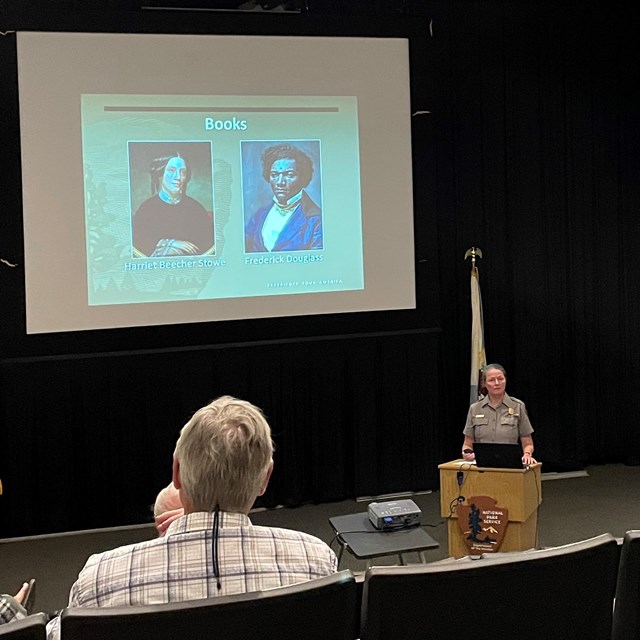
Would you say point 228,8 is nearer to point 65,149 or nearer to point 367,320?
point 65,149

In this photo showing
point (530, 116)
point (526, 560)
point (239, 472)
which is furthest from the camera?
point (530, 116)

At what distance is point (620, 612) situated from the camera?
2.08m

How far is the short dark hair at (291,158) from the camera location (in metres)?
5.85

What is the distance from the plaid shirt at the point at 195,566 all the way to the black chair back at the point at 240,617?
166 millimetres

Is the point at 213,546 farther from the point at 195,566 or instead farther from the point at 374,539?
the point at 374,539

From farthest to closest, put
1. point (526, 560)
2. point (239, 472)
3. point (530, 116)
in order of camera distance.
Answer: point (530, 116) → point (239, 472) → point (526, 560)

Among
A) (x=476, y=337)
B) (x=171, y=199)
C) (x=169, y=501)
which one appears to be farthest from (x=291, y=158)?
(x=169, y=501)

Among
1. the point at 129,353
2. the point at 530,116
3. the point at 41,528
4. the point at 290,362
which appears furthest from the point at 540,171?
the point at 41,528

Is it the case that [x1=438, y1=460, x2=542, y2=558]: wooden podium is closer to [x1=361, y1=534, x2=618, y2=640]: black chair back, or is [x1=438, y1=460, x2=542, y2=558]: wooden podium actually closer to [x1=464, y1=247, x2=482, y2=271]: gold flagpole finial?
[x1=464, y1=247, x2=482, y2=271]: gold flagpole finial

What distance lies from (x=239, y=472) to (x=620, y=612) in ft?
3.18

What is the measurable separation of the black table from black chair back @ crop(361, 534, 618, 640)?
1.67m

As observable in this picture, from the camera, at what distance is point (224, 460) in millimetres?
1992

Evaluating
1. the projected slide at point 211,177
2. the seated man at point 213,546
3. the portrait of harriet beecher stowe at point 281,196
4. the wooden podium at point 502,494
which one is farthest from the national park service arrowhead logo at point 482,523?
the seated man at point 213,546

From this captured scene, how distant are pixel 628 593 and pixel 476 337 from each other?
4.22 meters
